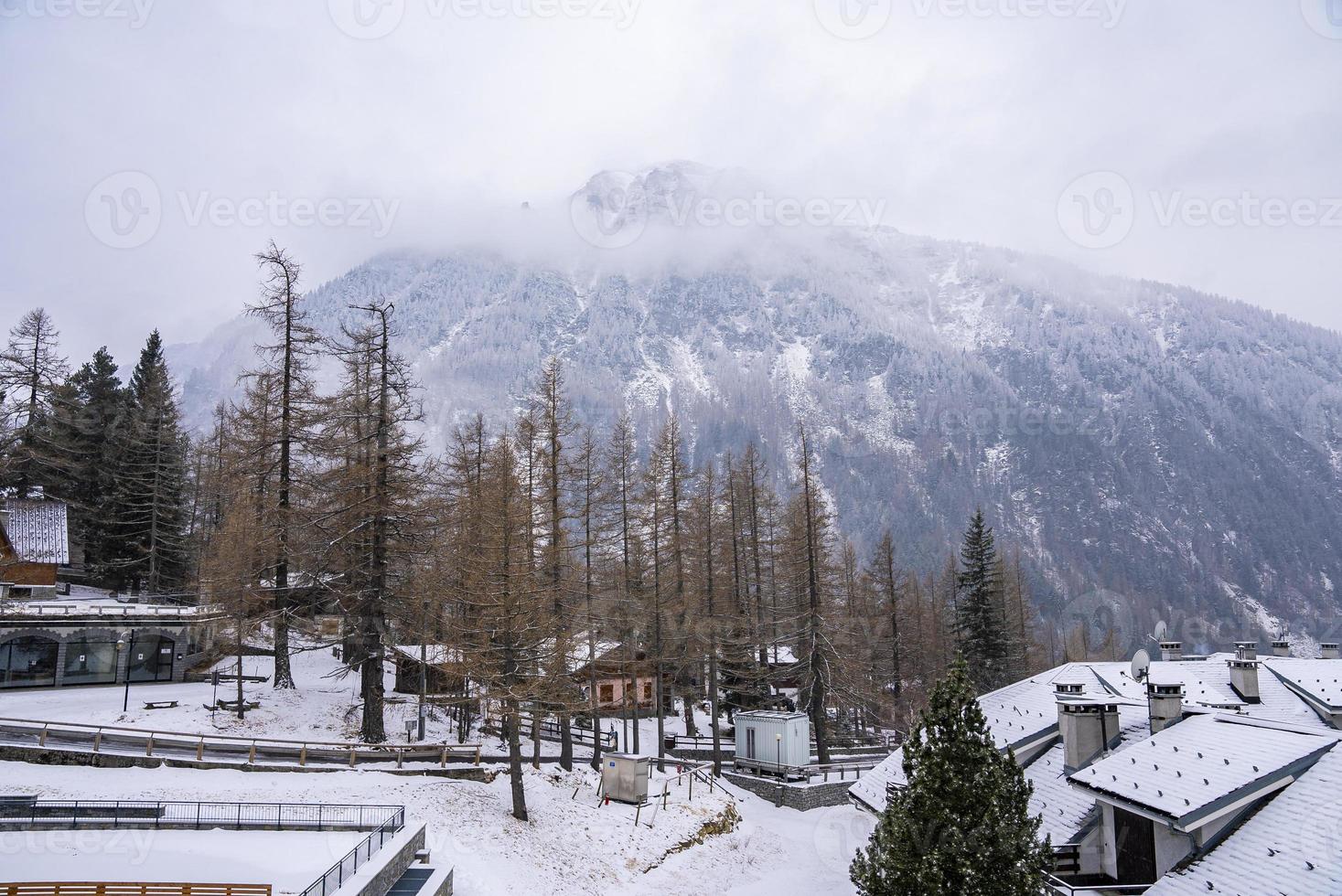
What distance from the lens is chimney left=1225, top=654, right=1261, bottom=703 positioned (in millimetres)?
22109

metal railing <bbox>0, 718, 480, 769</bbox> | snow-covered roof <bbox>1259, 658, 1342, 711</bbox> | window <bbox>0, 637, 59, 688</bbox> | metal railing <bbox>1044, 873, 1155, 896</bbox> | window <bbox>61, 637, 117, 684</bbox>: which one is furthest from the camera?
window <bbox>61, 637, 117, 684</bbox>

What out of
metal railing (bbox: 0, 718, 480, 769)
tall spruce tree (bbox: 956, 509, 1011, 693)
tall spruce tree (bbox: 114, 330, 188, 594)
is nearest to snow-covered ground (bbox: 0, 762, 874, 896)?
metal railing (bbox: 0, 718, 480, 769)

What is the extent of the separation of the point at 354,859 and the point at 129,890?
162 inches

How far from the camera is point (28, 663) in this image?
31.6 meters

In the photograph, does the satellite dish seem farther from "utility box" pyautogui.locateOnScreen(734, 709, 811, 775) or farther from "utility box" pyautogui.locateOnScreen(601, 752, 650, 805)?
"utility box" pyautogui.locateOnScreen(734, 709, 811, 775)

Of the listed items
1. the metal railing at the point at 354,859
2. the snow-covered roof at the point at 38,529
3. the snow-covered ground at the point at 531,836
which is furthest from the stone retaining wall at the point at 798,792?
the snow-covered roof at the point at 38,529

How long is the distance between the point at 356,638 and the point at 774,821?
59.1ft

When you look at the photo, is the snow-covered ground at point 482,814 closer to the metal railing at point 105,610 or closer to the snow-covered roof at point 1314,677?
the metal railing at point 105,610

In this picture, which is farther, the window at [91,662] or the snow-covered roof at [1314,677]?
the window at [91,662]

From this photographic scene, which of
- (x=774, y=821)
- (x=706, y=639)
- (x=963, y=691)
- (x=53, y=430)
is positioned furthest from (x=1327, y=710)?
(x=53, y=430)

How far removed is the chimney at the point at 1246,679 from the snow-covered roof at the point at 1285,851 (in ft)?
37.5

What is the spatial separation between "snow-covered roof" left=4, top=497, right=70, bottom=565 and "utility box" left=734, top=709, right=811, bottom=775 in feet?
120

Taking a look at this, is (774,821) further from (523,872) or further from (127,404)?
(127,404)

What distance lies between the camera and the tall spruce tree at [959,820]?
1237 cm
